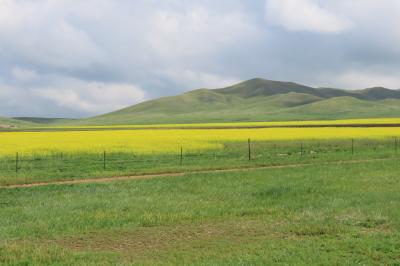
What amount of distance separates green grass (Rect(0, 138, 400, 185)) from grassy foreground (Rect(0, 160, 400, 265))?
5.14 m

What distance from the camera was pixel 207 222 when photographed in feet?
53.8

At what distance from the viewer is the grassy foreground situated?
12.2 meters

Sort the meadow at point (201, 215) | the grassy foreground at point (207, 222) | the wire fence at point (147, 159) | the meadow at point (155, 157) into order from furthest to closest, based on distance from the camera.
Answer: the wire fence at point (147, 159)
the meadow at point (155, 157)
the meadow at point (201, 215)
the grassy foreground at point (207, 222)

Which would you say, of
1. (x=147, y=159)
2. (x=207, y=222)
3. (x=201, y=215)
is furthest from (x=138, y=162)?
(x=207, y=222)

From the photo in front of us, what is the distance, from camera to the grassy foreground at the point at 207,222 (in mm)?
12211

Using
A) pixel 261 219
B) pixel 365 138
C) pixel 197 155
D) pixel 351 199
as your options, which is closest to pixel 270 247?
pixel 261 219

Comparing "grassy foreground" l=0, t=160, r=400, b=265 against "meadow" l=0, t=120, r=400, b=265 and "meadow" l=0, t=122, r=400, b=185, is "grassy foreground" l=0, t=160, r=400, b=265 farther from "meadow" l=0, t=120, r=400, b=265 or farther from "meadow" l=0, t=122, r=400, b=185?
"meadow" l=0, t=122, r=400, b=185

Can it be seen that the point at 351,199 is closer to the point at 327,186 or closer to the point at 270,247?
the point at 327,186

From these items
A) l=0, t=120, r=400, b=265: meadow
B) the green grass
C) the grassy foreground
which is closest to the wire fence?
the green grass

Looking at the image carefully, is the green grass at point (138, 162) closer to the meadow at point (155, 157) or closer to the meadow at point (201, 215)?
the meadow at point (155, 157)

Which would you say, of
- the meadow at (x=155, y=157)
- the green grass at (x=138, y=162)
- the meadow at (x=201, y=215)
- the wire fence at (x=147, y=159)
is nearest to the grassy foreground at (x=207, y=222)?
the meadow at (x=201, y=215)

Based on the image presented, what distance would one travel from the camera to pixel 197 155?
42.3 meters

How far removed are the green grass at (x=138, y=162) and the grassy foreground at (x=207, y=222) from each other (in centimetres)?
514

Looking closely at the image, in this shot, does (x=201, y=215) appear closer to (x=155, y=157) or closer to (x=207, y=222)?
(x=207, y=222)
